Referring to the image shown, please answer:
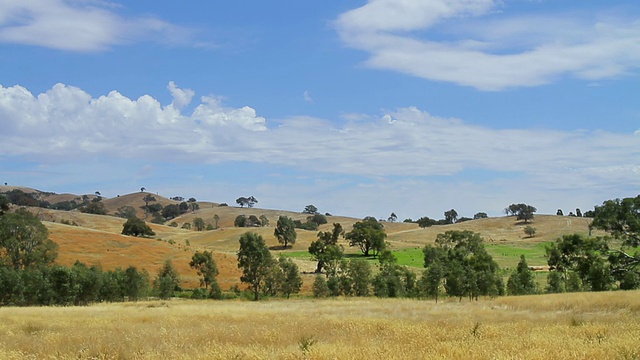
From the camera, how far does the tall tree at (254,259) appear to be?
2689 inches

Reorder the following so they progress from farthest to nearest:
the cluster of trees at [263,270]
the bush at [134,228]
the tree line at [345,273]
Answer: the bush at [134,228], the cluster of trees at [263,270], the tree line at [345,273]

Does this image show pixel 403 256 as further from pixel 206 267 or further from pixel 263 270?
pixel 263 270

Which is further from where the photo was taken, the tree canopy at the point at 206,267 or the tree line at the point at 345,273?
the tree canopy at the point at 206,267

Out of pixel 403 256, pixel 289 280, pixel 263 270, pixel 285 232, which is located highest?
pixel 285 232

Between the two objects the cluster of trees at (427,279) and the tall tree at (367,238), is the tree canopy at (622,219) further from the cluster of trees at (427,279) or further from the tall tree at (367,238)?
the tall tree at (367,238)

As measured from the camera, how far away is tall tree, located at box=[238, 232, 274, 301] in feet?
224

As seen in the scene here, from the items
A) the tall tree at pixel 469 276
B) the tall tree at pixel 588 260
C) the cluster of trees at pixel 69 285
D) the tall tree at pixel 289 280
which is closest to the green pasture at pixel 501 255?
the tall tree at pixel 289 280

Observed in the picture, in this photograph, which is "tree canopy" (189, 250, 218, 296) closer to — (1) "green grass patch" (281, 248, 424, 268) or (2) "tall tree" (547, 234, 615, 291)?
(1) "green grass patch" (281, 248, 424, 268)

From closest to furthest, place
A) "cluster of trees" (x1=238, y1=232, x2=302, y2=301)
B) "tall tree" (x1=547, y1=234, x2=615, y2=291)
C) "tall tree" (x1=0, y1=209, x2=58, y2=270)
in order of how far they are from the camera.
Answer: "tall tree" (x1=547, y1=234, x2=615, y2=291), "cluster of trees" (x1=238, y1=232, x2=302, y2=301), "tall tree" (x1=0, y1=209, x2=58, y2=270)

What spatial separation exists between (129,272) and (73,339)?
4864cm

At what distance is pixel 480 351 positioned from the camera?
10.5m

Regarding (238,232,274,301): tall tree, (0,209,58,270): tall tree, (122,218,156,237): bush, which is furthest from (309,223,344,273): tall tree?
(122,218,156,237): bush

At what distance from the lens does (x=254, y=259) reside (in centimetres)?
6856

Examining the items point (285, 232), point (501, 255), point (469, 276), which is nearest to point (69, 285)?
point (469, 276)
